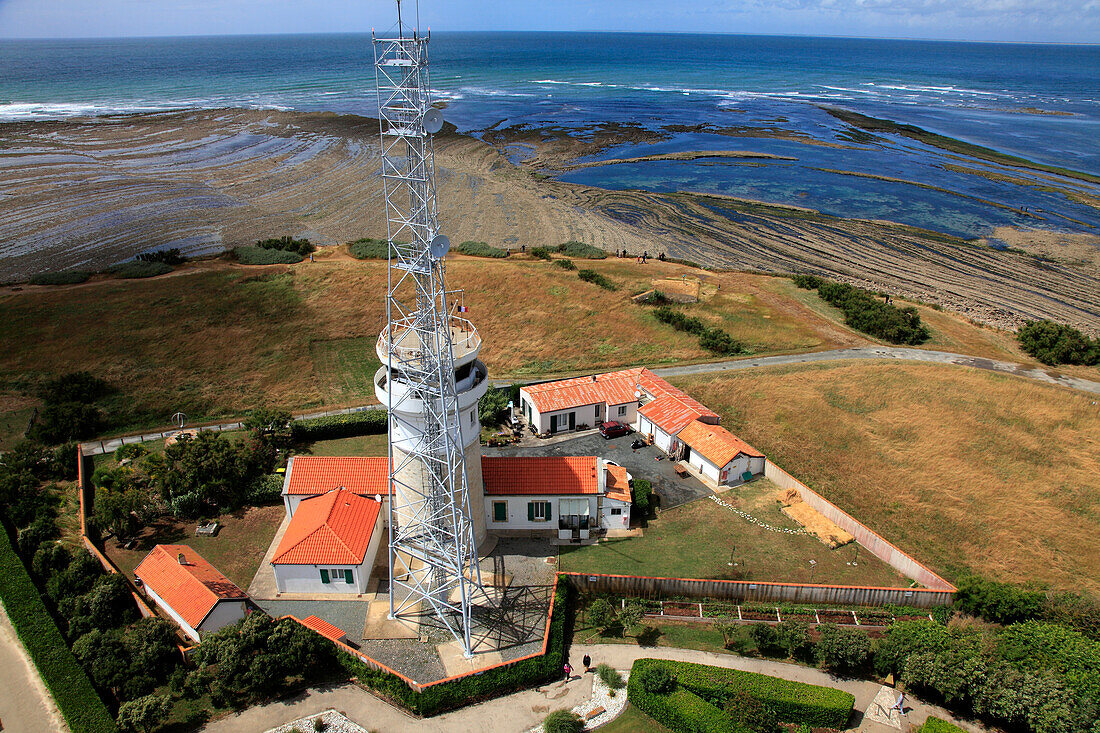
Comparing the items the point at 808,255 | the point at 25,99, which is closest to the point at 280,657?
the point at 808,255

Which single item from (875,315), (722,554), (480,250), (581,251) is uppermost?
(480,250)

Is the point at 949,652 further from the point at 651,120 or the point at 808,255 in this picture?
the point at 651,120

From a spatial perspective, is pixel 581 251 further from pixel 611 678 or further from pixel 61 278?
pixel 611 678

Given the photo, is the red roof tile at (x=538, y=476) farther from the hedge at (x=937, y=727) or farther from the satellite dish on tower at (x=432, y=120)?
the satellite dish on tower at (x=432, y=120)

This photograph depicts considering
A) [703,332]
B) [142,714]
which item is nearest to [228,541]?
[142,714]

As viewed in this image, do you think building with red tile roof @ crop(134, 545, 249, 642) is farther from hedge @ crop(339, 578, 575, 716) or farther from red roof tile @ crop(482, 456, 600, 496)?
red roof tile @ crop(482, 456, 600, 496)

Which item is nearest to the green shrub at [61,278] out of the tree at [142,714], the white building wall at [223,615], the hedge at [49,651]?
the hedge at [49,651]
